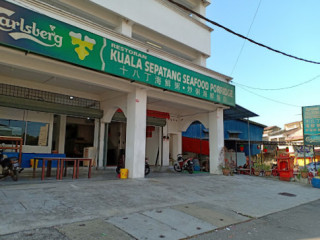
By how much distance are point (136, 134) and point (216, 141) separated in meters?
5.69

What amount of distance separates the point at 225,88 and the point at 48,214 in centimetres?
1112

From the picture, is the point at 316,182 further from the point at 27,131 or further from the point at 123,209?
the point at 27,131

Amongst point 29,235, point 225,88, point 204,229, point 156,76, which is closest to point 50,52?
point 156,76

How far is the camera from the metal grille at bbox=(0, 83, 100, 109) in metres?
10.2

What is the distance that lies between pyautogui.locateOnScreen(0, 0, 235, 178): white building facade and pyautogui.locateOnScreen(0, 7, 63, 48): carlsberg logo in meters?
0.03

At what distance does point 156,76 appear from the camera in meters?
10.0

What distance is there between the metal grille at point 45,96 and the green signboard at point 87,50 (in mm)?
3987

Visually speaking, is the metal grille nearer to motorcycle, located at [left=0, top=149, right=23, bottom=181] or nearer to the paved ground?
motorcycle, located at [left=0, top=149, right=23, bottom=181]

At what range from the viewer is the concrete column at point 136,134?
32.8 ft

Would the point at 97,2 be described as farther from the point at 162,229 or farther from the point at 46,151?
the point at 162,229

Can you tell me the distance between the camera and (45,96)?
11195 millimetres

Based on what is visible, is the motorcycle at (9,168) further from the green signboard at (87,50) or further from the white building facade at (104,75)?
the green signboard at (87,50)

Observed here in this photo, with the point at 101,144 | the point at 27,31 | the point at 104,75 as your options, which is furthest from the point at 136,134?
the point at 27,31

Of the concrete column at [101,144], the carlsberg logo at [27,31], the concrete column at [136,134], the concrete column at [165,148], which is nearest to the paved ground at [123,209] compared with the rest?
the concrete column at [136,134]
